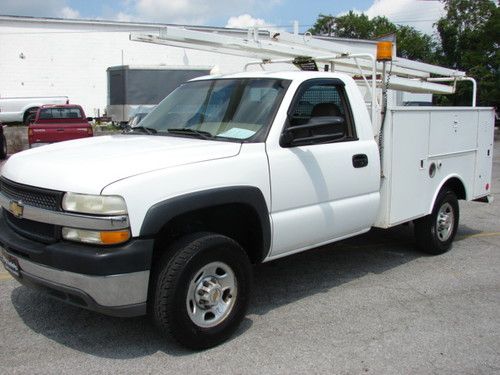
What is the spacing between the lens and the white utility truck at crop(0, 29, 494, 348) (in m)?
3.37

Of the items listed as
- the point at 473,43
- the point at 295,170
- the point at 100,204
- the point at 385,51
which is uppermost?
the point at 473,43

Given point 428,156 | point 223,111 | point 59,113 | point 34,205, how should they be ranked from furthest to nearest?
point 59,113 → point 428,156 → point 223,111 → point 34,205

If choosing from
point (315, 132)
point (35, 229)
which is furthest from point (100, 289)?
point (315, 132)

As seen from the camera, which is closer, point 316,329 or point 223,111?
point 316,329

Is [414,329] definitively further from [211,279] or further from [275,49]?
[275,49]

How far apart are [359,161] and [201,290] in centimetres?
196

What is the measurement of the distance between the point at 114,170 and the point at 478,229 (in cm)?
582

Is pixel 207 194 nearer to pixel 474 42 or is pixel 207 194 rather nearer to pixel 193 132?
pixel 193 132

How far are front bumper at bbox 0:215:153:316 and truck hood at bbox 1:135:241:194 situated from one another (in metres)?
0.38

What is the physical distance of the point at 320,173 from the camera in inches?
→ 177

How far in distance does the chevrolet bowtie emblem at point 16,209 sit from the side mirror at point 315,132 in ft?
6.34

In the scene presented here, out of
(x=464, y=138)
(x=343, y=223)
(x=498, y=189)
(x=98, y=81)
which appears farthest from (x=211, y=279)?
(x=98, y=81)

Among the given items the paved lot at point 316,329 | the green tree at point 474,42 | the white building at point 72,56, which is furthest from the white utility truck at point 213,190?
the green tree at point 474,42

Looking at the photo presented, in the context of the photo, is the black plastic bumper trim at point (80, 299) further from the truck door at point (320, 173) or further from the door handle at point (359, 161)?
the door handle at point (359, 161)
